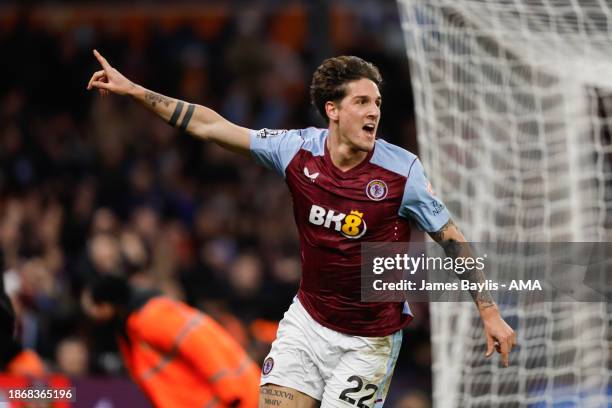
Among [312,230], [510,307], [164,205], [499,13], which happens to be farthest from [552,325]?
[164,205]

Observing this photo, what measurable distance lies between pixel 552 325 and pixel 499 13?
230 cm

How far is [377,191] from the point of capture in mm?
5133

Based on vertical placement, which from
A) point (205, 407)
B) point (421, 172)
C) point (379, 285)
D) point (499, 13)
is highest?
point (499, 13)

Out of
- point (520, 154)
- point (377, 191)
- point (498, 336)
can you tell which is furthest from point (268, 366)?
point (520, 154)

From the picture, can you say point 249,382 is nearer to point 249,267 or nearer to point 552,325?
point 552,325

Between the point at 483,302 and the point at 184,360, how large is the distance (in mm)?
1851

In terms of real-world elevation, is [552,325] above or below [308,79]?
below

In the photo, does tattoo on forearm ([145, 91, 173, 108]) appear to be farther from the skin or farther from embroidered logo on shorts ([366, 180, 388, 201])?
embroidered logo on shorts ([366, 180, 388, 201])

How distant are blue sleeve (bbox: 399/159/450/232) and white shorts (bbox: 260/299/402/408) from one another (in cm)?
60

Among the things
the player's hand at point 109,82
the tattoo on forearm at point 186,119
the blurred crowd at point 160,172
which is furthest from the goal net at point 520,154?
the player's hand at point 109,82

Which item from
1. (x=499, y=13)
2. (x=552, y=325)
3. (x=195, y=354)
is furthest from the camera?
(x=552, y=325)

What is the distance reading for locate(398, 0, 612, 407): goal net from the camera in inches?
298

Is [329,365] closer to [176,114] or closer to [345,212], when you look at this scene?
[345,212]

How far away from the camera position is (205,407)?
6.16 meters
